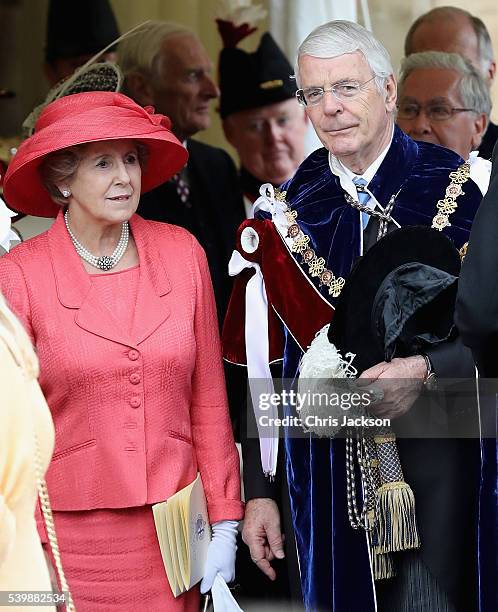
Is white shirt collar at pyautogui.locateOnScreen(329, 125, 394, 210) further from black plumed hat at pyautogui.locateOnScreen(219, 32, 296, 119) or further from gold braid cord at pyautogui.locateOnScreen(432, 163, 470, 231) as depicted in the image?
black plumed hat at pyautogui.locateOnScreen(219, 32, 296, 119)

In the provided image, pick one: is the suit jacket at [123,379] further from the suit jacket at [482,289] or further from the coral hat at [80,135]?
the suit jacket at [482,289]

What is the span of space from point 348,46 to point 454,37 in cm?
223

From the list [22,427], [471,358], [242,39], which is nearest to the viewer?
[22,427]

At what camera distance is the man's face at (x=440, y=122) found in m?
4.98

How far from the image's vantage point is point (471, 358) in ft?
10.3

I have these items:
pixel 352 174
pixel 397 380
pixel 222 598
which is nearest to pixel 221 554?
pixel 222 598

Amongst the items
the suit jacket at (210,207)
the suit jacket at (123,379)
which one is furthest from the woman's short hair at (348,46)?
the suit jacket at (210,207)

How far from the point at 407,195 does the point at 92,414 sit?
40.6 inches

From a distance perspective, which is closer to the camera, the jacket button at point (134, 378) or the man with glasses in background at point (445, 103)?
the jacket button at point (134, 378)

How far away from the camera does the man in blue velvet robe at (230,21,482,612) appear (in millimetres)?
3297

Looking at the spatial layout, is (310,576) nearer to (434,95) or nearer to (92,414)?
(92,414)

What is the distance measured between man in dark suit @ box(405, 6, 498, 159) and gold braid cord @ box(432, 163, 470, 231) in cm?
202

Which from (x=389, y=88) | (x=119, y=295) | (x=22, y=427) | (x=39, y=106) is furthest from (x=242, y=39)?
(x=22, y=427)

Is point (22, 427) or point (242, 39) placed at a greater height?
point (242, 39)
